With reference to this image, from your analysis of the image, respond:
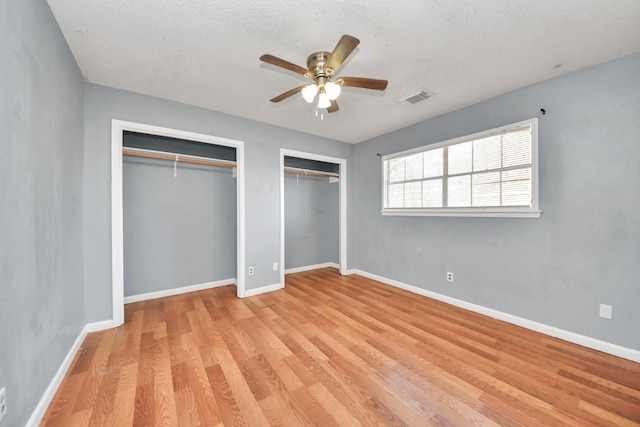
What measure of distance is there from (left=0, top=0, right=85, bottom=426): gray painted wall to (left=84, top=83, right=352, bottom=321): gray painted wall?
0.45m

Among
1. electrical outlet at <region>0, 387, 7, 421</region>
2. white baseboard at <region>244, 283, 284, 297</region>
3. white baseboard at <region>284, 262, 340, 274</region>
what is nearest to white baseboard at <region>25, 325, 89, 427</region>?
electrical outlet at <region>0, 387, 7, 421</region>

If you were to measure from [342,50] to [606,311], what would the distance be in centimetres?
312

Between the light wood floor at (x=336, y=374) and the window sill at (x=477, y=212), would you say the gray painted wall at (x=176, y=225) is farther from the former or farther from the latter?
the window sill at (x=477, y=212)

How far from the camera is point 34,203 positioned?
1.40 meters

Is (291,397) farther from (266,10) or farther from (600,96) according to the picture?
(600,96)

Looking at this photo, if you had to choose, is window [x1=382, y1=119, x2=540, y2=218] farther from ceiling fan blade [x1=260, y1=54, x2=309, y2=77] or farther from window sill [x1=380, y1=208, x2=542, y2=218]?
ceiling fan blade [x1=260, y1=54, x2=309, y2=77]

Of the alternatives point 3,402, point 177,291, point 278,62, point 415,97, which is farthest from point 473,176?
point 177,291

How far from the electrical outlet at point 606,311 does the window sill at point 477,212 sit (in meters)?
0.91

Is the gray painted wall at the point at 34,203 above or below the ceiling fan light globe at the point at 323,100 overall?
below

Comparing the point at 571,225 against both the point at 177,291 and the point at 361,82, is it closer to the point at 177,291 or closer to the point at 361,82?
the point at 361,82

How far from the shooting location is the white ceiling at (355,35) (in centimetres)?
159

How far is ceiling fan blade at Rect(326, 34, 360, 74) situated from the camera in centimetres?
140

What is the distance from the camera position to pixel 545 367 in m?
1.89

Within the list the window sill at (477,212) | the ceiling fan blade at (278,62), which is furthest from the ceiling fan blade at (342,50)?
the window sill at (477,212)
